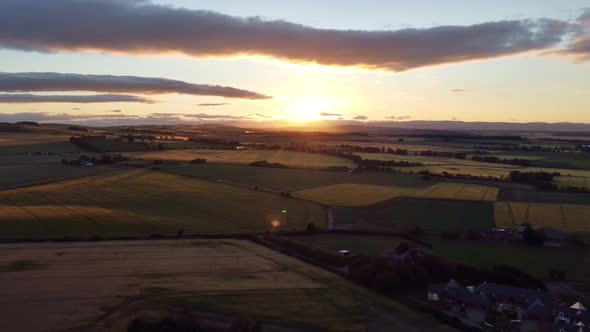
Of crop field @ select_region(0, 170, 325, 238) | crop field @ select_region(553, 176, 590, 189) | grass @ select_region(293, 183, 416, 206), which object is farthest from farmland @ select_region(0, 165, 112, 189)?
crop field @ select_region(553, 176, 590, 189)

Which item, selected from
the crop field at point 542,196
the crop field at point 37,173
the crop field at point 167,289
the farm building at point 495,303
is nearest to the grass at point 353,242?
the crop field at point 167,289

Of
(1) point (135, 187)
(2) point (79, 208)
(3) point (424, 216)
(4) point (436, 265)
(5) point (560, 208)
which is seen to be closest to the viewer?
(4) point (436, 265)

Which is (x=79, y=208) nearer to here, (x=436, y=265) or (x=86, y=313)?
(x=86, y=313)

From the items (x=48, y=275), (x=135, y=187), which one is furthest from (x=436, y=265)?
(x=135, y=187)

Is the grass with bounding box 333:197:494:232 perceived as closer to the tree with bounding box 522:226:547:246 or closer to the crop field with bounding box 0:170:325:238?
the crop field with bounding box 0:170:325:238

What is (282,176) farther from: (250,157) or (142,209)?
(142,209)

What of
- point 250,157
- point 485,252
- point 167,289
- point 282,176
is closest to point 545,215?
point 485,252

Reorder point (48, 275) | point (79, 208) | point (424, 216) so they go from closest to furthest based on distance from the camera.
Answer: point (48, 275), point (79, 208), point (424, 216)
